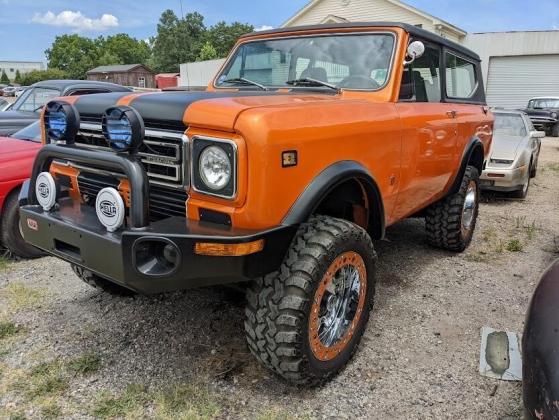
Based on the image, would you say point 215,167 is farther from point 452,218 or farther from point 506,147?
point 506,147

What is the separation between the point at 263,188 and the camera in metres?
2.23

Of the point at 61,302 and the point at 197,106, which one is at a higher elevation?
the point at 197,106

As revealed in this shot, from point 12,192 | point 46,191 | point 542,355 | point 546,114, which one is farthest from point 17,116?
point 546,114

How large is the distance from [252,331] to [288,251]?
449 millimetres

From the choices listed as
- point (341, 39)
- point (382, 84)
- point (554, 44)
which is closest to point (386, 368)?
point (382, 84)

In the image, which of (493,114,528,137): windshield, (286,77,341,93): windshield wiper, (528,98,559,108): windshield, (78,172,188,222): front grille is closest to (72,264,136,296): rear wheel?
(78,172,188,222): front grille

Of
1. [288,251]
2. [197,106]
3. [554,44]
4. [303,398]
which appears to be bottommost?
[303,398]

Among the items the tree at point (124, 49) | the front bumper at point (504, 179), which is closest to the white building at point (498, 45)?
the front bumper at point (504, 179)

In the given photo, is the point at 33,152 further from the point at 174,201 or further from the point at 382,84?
the point at 382,84

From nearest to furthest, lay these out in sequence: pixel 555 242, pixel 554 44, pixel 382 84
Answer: pixel 382 84 → pixel 555 242 → pixel 554 44

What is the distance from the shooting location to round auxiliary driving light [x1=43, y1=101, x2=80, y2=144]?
9.10 ft

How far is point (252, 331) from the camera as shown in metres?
2.54

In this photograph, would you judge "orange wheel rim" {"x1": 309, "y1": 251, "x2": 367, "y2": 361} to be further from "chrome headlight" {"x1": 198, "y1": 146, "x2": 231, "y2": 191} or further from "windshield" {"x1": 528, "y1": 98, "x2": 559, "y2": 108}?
"windshield" {"x1": 528, "y1": 98, "x2": 559, "y2": 108}

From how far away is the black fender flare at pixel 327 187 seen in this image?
2389 mm
